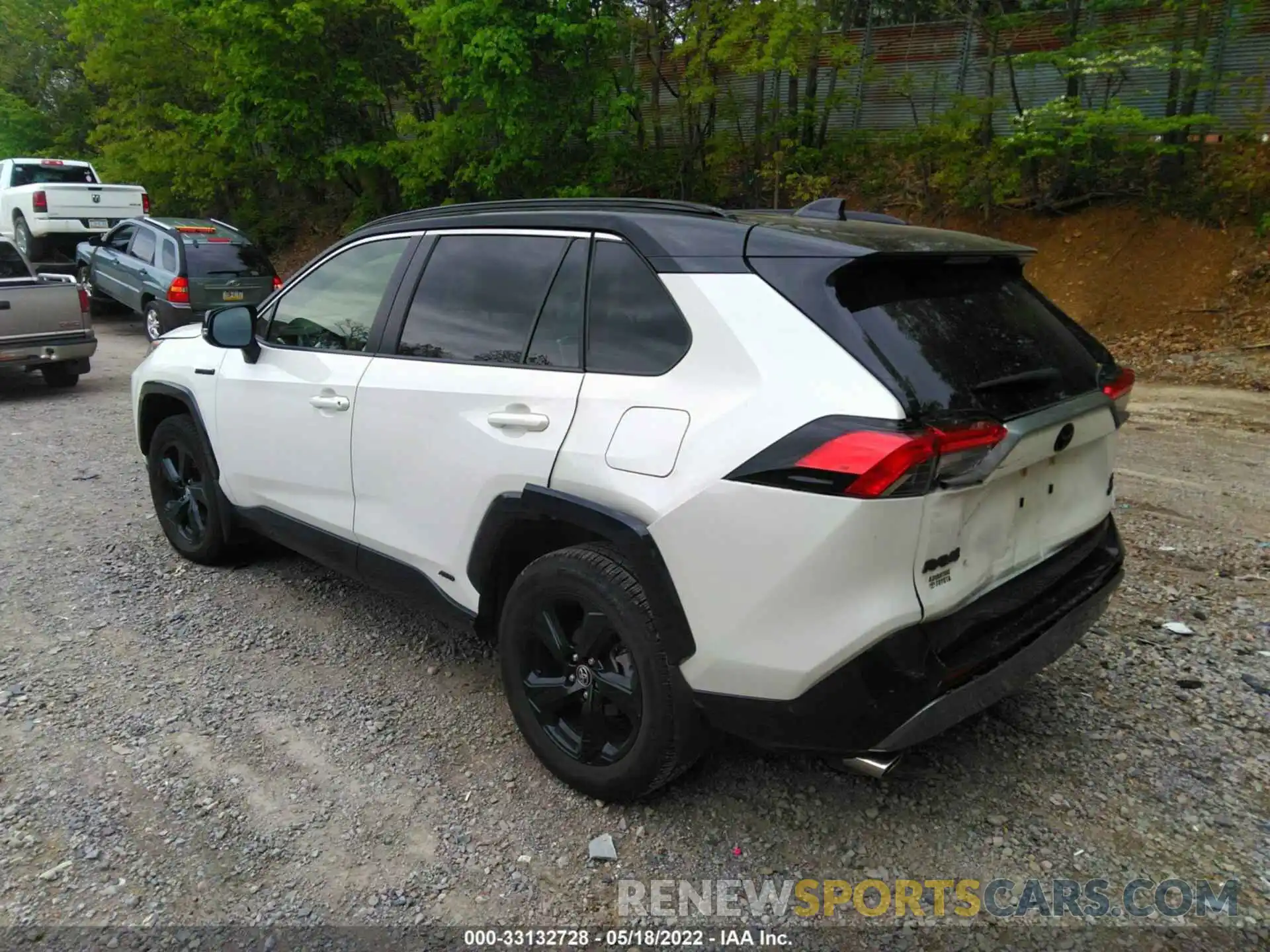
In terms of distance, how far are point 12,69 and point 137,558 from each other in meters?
28.3

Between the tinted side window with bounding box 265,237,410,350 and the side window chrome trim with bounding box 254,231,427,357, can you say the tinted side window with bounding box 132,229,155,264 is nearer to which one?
the side window chrome trim with bounding box 254,231,427,357

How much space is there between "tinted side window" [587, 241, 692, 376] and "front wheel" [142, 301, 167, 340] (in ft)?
35.6

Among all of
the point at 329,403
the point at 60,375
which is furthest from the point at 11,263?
the point at 329,403

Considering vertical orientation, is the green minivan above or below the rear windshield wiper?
below

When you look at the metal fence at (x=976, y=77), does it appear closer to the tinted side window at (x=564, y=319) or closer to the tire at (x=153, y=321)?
the tire at (x=153, y=321)

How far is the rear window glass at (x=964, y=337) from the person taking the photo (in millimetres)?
2391

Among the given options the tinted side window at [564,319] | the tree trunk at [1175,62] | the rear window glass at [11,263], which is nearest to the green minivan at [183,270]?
the rear window glass at [11,263]

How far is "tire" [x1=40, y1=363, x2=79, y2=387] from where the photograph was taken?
9898 millimetres

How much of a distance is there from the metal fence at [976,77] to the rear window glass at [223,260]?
6675 millimetres

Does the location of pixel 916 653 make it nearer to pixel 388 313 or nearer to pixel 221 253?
pixel 388 313

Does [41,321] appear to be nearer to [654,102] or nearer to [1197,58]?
[654,102]

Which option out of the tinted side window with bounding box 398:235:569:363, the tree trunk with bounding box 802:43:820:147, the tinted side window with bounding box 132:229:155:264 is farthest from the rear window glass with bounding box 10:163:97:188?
the tinted side window with bounding box 398:235:569:363

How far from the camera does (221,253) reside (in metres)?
12.4

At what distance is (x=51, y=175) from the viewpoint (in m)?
18.0
